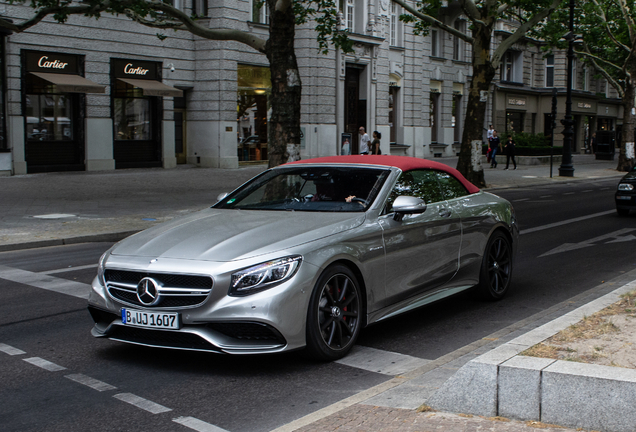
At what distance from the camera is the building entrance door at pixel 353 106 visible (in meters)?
35.4

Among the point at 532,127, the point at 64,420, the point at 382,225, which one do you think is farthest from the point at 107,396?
the point at 532,127

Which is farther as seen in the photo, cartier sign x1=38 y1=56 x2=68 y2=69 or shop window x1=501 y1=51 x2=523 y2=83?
shop window x1=501 y1=51 x2=523 y2=83

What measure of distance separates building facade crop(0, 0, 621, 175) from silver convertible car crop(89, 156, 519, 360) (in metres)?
19.5

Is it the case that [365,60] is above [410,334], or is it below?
above

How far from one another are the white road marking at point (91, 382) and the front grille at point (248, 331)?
775mm

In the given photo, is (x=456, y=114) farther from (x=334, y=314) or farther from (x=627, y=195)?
(x=334, y=314)

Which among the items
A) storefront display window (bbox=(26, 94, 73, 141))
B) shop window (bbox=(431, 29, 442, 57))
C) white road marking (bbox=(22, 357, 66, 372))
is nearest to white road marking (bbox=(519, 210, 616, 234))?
white road marking (bbox=(22, 357, 66, 372))

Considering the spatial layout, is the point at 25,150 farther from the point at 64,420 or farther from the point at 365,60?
the point at 64,420

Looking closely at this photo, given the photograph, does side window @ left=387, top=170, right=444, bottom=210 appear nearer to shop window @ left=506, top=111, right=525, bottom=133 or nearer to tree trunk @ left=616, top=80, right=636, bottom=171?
tree trunk @ left=616, top=80, right=636, bottom=171

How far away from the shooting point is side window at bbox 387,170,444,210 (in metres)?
6.26

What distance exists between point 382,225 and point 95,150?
21706 mm

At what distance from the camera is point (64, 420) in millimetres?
4227

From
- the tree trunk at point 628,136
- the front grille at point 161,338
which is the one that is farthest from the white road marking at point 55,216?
the tree trunk at point 628,136

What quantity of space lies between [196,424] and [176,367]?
1.09 meters
